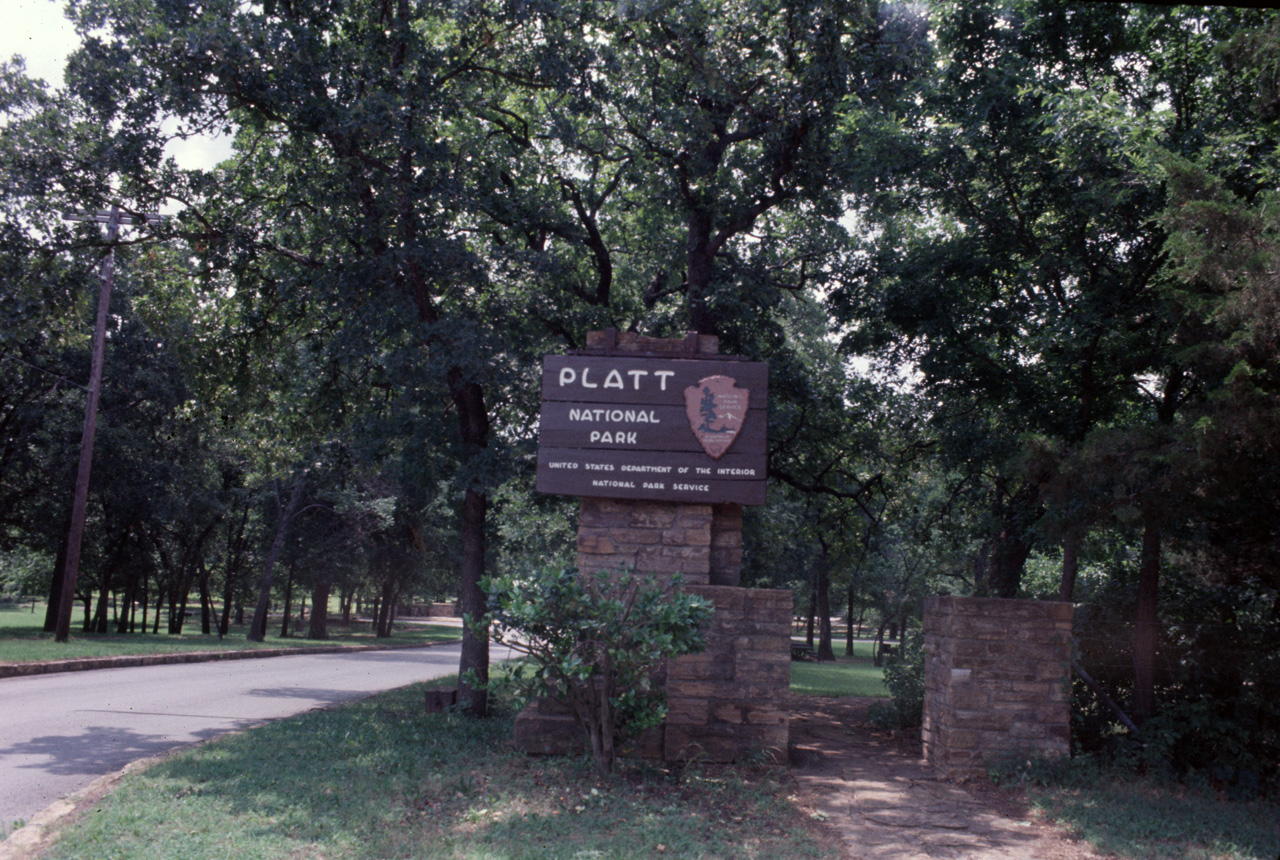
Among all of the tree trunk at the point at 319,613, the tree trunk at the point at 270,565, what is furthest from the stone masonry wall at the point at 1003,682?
the tree trunk at the point at 319,613

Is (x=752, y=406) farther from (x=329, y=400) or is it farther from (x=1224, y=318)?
(x=329, y=400)

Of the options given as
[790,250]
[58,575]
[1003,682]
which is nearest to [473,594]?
[1003,682]

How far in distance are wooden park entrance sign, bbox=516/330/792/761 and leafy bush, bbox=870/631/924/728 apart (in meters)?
3.64

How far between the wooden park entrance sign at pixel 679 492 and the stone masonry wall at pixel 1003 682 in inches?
57.8

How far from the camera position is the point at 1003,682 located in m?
7.79

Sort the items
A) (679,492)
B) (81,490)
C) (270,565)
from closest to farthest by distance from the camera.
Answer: (679,492) < (81,490) < (270,565)

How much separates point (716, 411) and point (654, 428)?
613mm

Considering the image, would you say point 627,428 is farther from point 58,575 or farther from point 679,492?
point 58,575

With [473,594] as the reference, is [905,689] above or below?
below

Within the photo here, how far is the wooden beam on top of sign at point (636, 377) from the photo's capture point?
8.44 metres

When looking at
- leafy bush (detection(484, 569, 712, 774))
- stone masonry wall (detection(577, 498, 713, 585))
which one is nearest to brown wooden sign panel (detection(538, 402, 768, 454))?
stone masonry wall (detection(577, 498, 713, 585))

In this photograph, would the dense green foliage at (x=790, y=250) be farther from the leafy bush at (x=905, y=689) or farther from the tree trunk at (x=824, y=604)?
the tree trunk at (x=824, y=604)

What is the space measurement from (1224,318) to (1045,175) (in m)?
3.86

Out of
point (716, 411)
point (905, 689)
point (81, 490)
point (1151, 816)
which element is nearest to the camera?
point (1151, 816)
